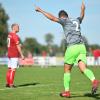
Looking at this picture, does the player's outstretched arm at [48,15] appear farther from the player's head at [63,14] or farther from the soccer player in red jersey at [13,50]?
the soccer player in red jersey at [13,50]

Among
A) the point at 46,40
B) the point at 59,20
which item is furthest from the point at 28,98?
the point at 46,40

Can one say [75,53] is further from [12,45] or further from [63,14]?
[12,45]

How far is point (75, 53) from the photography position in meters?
10.8

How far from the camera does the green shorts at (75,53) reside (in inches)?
424

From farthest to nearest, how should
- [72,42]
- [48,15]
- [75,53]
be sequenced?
[72,42] → [75,53] → [48,15]

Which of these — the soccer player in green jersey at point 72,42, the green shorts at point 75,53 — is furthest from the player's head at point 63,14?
the green shorts at point 75,53

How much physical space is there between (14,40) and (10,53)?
47cm

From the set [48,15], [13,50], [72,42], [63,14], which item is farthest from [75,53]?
[13,50]

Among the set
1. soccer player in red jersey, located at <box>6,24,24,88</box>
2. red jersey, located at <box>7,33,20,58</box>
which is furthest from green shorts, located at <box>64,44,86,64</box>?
red jersey, located at <box>7,33,20,58</box>

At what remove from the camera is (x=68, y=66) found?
1099 centimetres

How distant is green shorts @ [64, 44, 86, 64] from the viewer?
10.8 m

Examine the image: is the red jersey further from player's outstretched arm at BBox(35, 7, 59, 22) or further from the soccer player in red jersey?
player's outstretched arm at BBox(35, 7, 59, 22)

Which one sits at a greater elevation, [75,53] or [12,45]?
[12,45]

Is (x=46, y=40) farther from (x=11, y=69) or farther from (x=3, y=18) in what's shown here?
(x=11, y=69)
